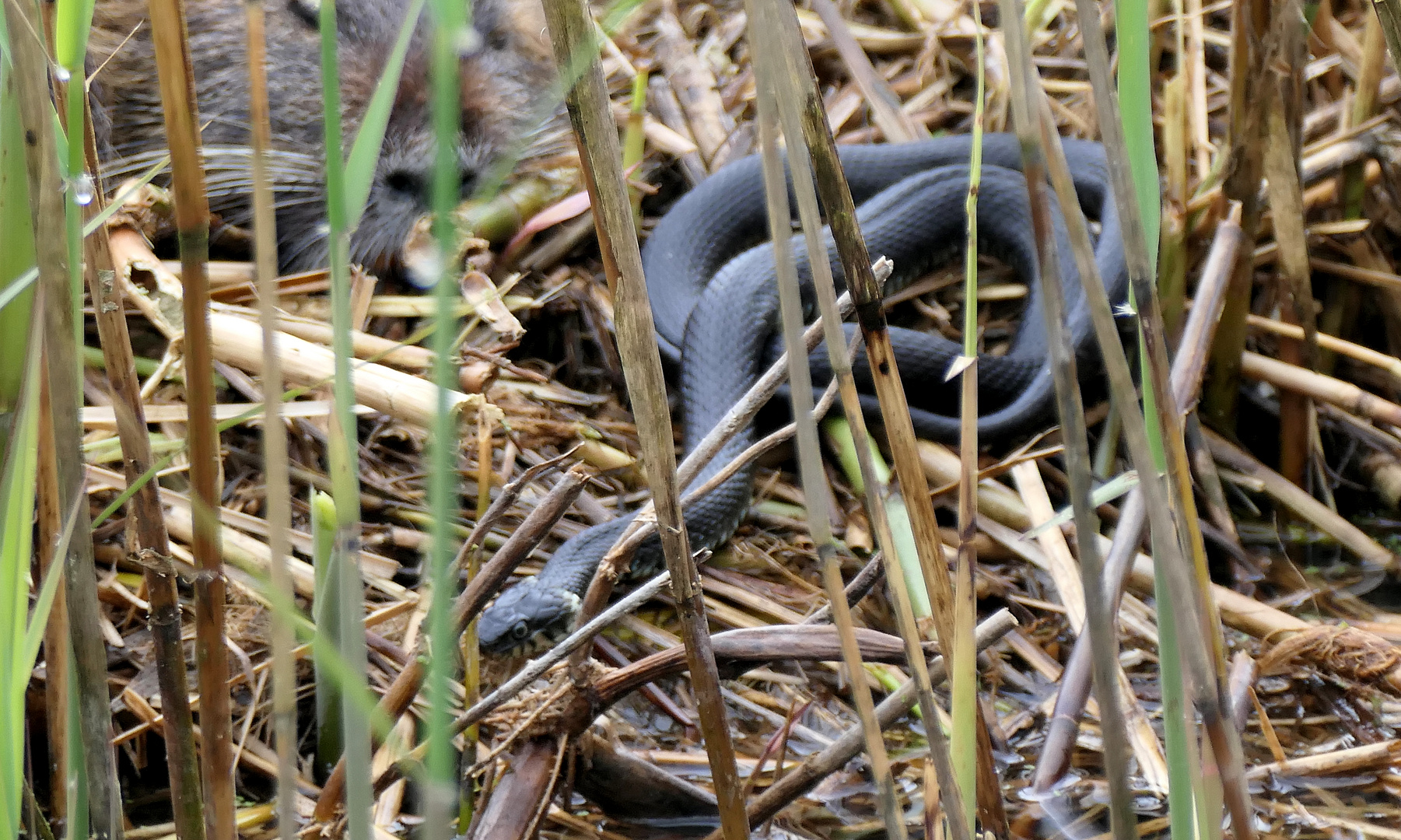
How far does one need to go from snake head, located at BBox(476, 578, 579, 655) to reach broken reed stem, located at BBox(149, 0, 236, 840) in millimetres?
1094

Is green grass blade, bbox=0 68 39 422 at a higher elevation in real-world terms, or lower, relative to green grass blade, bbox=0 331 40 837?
higher

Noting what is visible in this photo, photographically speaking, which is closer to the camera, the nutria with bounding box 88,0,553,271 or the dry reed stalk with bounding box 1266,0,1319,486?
the dry reed stalk with bounding box 1266,0,1319,486

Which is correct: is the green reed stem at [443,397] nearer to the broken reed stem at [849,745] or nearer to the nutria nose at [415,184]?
the broken reed stem at [849,745]

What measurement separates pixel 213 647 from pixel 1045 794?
1118 mm

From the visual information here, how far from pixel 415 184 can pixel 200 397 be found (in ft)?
4.51

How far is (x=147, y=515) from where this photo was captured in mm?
845

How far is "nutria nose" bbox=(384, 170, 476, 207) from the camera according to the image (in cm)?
201

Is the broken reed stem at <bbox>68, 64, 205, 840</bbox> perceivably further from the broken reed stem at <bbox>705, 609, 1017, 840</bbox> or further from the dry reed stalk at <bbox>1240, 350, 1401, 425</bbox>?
the dry reed stalk at <bbox>1240, 350, 1401, 425</bbox>

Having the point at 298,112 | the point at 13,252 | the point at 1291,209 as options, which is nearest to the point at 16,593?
the point at 13,252

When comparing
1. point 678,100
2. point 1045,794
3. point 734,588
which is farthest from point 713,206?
point 1045,794

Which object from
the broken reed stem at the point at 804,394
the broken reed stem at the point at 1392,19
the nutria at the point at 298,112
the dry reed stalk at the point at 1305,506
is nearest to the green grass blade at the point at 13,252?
the broken reed stem at the point at 804,394

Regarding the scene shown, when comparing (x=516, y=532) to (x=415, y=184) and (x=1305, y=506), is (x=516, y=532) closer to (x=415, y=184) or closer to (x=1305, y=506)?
(x=415, y=184)

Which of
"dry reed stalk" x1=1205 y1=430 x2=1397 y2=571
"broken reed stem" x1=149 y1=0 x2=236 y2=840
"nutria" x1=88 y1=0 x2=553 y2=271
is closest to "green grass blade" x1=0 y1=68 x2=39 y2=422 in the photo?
"broken reed stem" x1=149 y1=0 x2=236 y2=840

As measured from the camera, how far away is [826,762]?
108 cm
